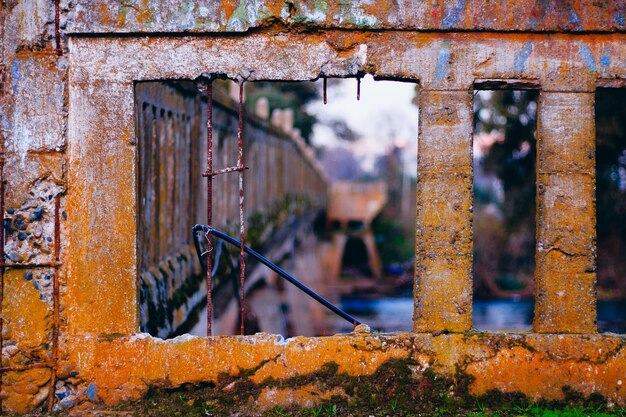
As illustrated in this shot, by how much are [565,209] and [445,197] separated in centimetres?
82

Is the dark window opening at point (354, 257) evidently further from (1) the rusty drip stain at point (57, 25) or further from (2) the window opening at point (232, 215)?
(1) the rusty drip stain at point (57, 25)

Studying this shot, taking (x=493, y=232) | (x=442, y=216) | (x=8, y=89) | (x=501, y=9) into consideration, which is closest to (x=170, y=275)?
(x=8, y=89)

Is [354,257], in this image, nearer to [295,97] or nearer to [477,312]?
[295,97]

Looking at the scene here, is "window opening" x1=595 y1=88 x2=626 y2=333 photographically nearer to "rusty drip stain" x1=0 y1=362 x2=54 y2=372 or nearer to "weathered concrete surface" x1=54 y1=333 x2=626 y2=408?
"weathered concrete surface" x1=54 y1=333 x2=626 y2=408

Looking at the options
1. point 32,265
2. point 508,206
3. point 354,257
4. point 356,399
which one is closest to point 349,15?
point 356,399

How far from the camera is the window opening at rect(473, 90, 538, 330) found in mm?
15539

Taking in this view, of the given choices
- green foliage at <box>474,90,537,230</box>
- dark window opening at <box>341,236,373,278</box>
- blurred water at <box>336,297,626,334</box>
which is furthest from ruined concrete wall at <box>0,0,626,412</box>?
dark window opening at <box>341,236,373,278</box>

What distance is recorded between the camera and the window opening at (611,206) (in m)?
13.0

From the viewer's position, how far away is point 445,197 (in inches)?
195

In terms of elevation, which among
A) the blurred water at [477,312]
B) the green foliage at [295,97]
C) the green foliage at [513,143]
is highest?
the green foliage at [295,97]

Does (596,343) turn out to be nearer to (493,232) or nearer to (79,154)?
(79,154)

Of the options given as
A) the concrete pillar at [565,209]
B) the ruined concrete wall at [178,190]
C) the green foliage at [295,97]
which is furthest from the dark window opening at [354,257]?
the concrete pillar at [565,209]

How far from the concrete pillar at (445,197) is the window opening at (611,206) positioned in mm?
8792

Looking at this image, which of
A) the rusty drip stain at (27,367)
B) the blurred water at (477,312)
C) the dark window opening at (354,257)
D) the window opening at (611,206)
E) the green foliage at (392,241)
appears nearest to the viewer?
the rusty drip stain at (27,367)
